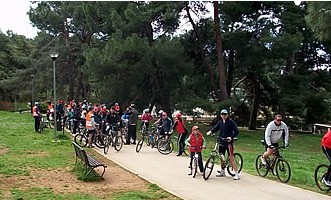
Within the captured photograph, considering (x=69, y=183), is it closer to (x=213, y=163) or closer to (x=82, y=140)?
(x=213, y=163)

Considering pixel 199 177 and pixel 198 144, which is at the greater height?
pixel 198 144

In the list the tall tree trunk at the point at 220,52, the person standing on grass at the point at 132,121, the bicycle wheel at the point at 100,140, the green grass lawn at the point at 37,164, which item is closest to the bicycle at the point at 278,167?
the green grass lawn at the point at 37,164

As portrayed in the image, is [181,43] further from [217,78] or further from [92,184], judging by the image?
[92,184]

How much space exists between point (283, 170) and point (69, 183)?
5071 mm

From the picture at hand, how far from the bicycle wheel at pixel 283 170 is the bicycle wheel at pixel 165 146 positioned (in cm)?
594

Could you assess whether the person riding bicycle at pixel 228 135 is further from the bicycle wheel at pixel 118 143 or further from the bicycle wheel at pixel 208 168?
the bicycle wheel at pixel 118 143

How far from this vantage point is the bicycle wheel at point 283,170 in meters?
10.8

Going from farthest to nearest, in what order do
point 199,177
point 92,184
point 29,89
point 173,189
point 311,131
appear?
point 29,89 → point 311,131 → point 199,177 → point 92,184 → point 173,189

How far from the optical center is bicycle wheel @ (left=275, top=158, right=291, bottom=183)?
10.8 meters

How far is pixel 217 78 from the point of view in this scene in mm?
31750

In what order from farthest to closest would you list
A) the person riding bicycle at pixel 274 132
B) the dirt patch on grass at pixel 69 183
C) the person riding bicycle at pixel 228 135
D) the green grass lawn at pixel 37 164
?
the person riding bicycle at pixel 228 135 < the person riding bicycle at pixel 274 132 < the dirt patch on grass at pixel 69 183 < the green grass lawn at pixel 37 164

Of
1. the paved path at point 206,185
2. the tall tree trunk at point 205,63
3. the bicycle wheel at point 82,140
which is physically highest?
the tall tree trunk at point 205,63

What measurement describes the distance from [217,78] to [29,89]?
23897 millimetres

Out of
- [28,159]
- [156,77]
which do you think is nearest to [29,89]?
[156,77]
